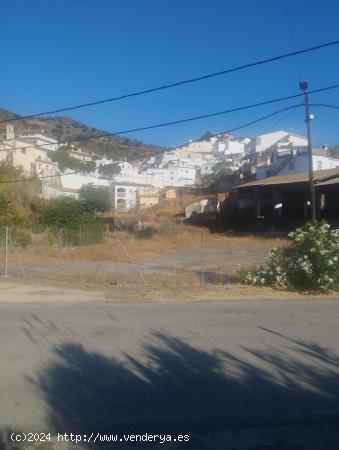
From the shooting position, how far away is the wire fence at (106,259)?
1753 centimetres

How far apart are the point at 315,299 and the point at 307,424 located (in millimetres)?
8107

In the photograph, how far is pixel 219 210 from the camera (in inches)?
1832

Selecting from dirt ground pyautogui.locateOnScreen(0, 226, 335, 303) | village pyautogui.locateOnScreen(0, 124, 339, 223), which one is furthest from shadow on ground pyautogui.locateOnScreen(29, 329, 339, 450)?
village pyautogui.locateOnScreen(0, 124, 339, 223)

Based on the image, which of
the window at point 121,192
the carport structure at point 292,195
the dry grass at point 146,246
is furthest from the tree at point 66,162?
the dry grass at point 146,246

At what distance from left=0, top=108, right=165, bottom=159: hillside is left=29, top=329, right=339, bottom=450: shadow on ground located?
119 m

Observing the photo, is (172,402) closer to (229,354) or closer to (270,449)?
(270,449)

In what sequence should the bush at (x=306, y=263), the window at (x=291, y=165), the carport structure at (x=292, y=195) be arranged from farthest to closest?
the window at (x=291, y=165), the carport structure at (x=292, y=195), the bush at (x=306, y=263)

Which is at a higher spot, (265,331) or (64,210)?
(64,210)

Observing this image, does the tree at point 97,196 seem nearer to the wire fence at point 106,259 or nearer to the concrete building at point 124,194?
the concrete building at point 124,194

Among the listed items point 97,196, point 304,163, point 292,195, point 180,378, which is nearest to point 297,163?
point 304,163

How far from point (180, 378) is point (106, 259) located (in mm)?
21206

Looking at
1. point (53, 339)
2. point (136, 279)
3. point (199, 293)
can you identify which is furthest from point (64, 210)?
point (53, 339)

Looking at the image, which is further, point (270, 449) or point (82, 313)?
point (82, 313)

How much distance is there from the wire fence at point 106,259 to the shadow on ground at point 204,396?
9.22m
